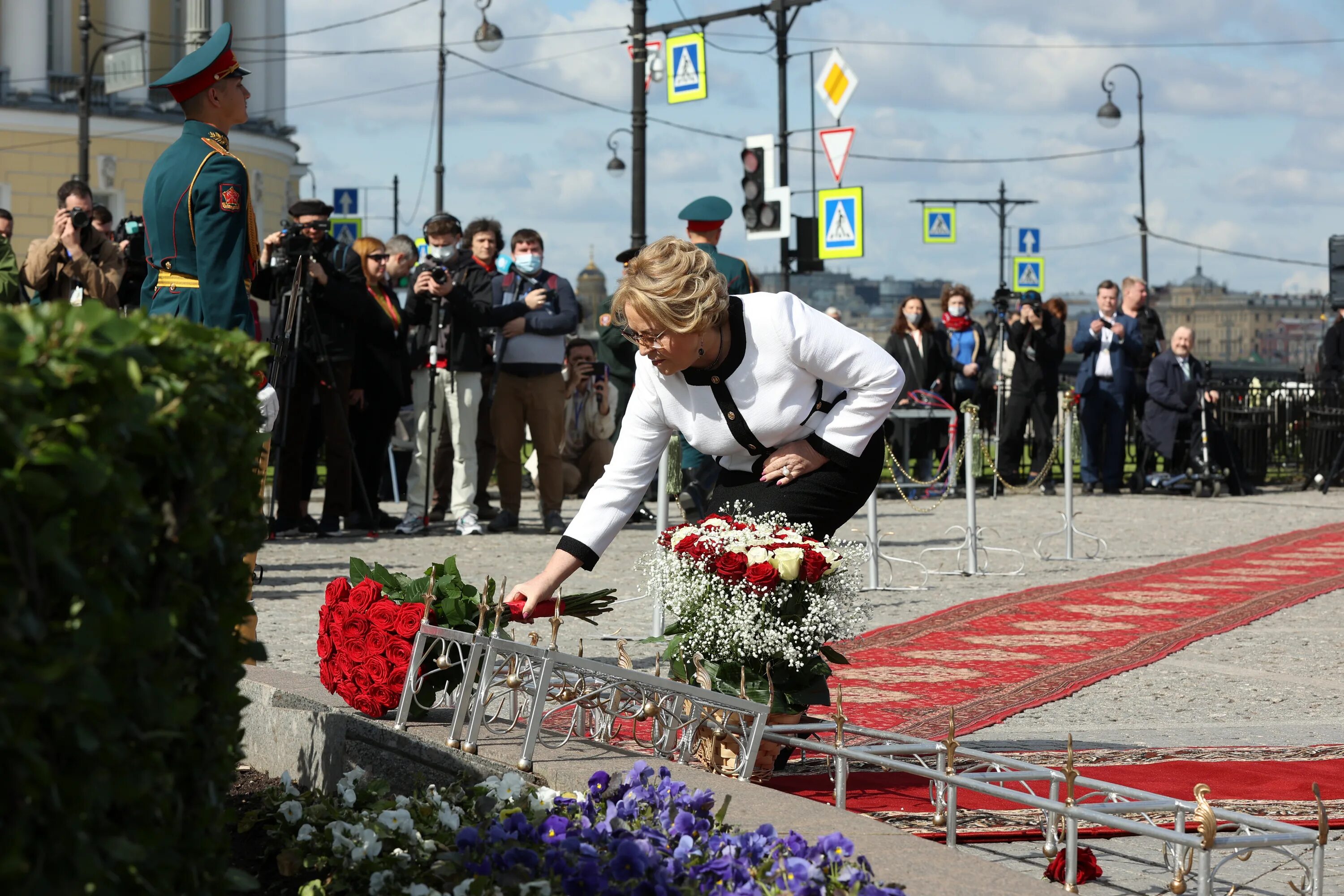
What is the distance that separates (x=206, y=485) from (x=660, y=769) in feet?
5.68

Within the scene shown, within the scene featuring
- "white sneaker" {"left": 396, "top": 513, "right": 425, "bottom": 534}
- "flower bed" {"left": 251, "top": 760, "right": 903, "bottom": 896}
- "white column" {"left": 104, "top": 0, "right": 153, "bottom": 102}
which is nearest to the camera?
"flower bed" {"left": 251, "top": 760, "right": 903, "bottom": 896}

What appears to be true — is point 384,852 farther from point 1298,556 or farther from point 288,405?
point 1298,556

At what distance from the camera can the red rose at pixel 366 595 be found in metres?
4.69

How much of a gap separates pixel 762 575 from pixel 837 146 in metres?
15.3

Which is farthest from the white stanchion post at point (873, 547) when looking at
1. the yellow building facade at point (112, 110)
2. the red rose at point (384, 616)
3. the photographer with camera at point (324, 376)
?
the yellow building facade at point (112, 110)

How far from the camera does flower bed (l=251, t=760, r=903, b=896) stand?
3072mm

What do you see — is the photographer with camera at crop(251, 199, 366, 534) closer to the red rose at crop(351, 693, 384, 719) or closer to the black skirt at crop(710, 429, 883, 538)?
the black skirt at crop(710, 429, 883, 538)

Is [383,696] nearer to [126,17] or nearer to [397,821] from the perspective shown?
[397,821]

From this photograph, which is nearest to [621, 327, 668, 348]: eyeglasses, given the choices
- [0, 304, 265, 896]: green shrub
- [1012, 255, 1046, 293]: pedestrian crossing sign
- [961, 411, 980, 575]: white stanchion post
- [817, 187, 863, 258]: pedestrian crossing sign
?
[0, 304, 265, 896]: green shrub

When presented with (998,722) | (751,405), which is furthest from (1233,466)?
(751,405)

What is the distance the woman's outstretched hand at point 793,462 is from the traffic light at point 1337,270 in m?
17.1

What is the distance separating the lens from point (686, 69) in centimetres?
2130

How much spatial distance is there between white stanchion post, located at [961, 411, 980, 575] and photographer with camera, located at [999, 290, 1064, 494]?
7.37 m

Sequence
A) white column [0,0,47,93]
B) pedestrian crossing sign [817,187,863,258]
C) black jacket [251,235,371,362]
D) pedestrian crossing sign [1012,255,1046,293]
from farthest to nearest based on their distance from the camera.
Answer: white column [0,0,47,93] < pedestrian crossing sign [1012,255,1046,293] < pedestrian crossing sign [817,187,863,258] < black jacket [251,235,371,362]
